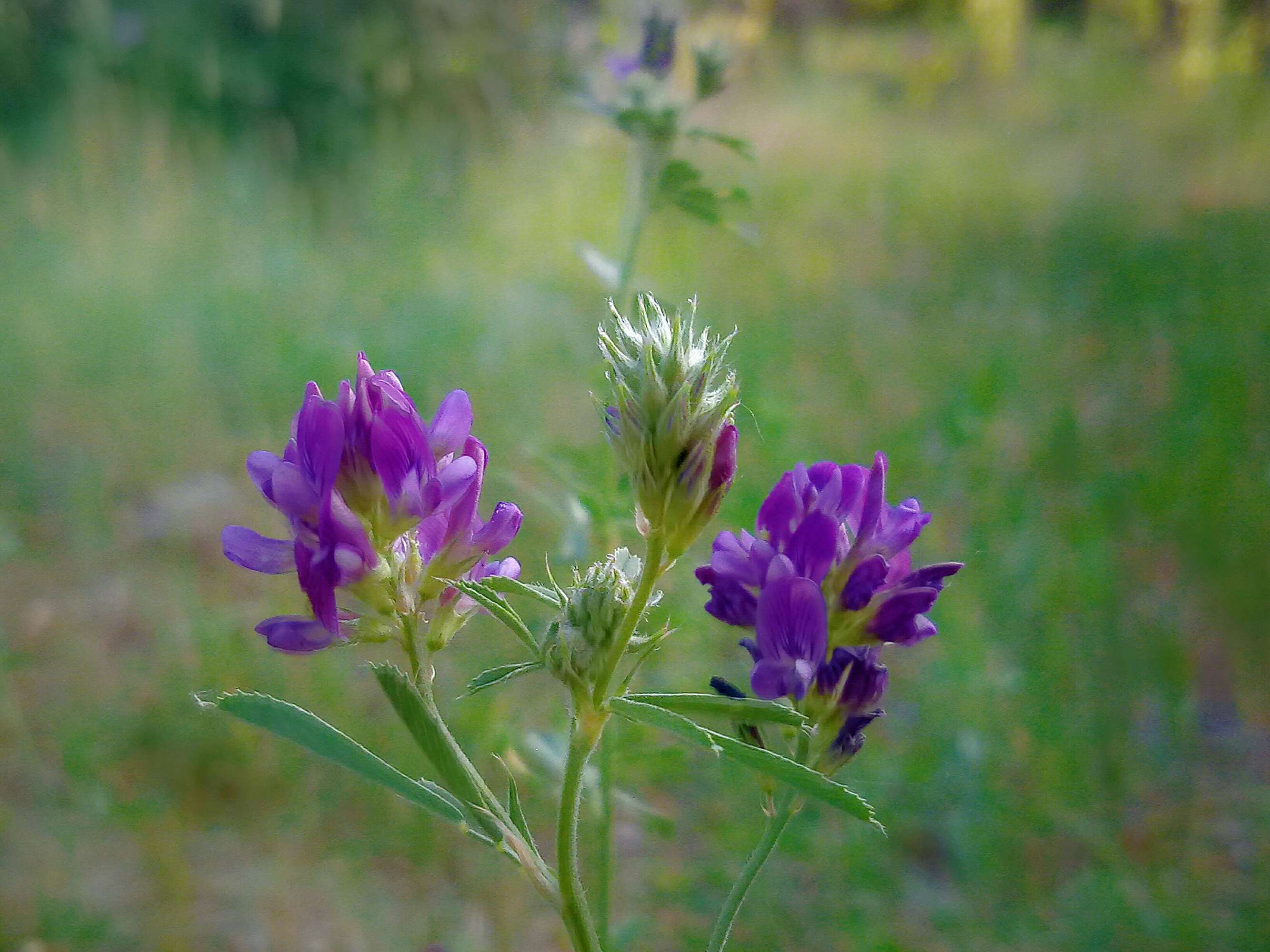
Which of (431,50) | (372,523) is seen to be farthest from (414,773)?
(431,50)

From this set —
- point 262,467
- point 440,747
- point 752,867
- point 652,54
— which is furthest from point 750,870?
point 652,54

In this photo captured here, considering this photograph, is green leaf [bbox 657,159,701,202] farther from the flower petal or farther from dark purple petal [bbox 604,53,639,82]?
the flower petal

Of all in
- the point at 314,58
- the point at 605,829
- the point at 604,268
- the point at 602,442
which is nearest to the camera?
the point at 605,829

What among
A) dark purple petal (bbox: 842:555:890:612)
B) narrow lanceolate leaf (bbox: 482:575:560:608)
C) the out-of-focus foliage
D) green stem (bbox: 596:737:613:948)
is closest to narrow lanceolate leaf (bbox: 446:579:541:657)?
narrow lanceolate leaf (bbox: 482:575:560:608)

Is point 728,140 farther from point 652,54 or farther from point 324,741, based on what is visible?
point 324,741

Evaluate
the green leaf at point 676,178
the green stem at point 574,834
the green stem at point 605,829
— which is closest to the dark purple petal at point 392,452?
the green stem at point 574,834

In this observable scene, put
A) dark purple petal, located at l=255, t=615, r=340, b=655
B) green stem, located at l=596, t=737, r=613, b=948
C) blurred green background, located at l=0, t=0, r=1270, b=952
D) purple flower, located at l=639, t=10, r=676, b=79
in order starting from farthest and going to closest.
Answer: blurred green background, located at l=0, t=0, r=1270, b=952 → purple flower, located at l=639, t=10, r=676, b=79 → green stem, located at l=596, t=737, r=613, b=948 → dark purple petal, located at l=255, t=615, r=340, b=655
